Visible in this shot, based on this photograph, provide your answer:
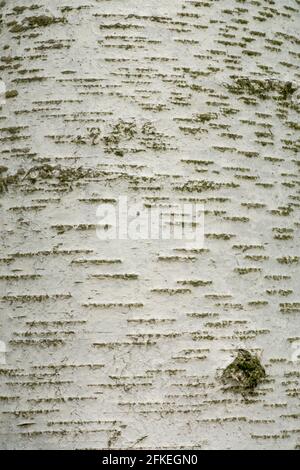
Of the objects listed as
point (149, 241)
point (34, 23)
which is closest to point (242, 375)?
point (149, 241)

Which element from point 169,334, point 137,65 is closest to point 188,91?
point 137,65

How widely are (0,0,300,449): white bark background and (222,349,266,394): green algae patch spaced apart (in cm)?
3

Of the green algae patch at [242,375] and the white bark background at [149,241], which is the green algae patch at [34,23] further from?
the green algae patch at [242,375]

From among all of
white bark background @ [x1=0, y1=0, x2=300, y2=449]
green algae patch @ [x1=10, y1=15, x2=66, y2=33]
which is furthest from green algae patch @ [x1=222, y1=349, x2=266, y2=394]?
green algae patch @ [x1=10, y1=15, x2=66, y2=33]

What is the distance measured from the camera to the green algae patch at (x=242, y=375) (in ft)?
4.67

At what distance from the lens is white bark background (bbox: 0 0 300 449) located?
139cm

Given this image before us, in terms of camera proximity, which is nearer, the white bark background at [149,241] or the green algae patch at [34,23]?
the white bark background at [149,241]

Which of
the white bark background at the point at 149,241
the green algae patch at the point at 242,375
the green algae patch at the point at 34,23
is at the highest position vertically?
the green algae patch at the point at 34,23

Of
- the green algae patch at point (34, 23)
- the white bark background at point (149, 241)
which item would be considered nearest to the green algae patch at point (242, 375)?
the white bark background at point (149, 241)

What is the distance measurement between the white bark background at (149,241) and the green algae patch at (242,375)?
3cm

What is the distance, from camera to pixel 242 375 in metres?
1.42

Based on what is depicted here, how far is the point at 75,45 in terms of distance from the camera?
1.61 meters

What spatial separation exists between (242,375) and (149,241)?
1.50 ft

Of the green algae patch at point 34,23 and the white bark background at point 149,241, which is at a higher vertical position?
the green algae patch at point 34,23
